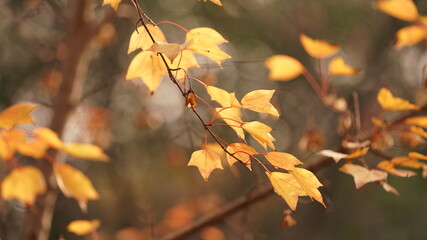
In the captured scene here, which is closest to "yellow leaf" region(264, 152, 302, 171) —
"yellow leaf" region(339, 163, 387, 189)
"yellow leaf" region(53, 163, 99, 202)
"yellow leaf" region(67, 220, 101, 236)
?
"yellow leaf" region(339, 163, 387, 189)

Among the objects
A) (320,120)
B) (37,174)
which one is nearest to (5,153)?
(37,174)

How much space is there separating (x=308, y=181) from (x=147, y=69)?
29 centimetres

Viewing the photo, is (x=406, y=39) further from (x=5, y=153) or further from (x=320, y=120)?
(x=320, y=120)

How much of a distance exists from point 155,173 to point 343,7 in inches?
108

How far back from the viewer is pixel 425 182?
322 centimetres

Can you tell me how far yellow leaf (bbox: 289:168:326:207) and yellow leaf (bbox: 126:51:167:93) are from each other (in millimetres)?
246

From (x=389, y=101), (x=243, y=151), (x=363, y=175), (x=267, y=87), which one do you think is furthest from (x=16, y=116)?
(x=267, y=87)

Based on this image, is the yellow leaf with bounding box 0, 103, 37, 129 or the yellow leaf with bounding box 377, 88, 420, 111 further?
the yellow leaf with bounding box 377, 88, 420, 111

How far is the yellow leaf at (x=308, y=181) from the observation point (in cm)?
54

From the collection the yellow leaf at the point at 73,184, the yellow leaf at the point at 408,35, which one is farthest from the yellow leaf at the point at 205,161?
the yellow leaf at the point at 408,35

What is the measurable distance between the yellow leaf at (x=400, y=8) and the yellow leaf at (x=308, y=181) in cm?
32

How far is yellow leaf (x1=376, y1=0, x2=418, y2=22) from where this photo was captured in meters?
0.68

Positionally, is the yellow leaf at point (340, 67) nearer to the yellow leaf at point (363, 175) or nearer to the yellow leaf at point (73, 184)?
the yellow leaf at point (363, 175)

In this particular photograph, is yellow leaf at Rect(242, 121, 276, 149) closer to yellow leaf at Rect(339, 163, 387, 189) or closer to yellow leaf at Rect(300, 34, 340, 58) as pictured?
yellow leaf at Rect(339, 163, 387, 189)
